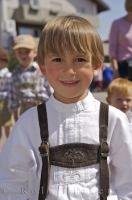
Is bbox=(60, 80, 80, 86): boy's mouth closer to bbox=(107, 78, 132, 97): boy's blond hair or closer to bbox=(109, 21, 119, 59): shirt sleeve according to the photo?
bbox=(107, 78, 132, 97): boy's blond hair

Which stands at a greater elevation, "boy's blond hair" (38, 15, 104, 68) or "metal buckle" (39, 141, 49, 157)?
"boy's blond hair" (38, 15, 104, 68)

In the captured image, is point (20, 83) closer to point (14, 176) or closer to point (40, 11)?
point (14, 176)

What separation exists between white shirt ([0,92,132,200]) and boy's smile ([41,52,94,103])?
0.18 feet

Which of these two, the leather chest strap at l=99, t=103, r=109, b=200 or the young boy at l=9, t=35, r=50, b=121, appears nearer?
the leather chest strap at l=99, t=103, r=109, b=200

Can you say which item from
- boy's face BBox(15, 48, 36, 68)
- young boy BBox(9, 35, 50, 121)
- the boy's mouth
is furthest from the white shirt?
boy's face BBox(15, 48, 36, 68)

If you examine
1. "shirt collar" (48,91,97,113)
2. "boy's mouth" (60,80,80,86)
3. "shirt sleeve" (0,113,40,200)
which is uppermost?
"boy's mouth" (60,80,80,86)

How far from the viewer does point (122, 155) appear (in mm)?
2586

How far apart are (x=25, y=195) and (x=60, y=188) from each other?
0.19 meters

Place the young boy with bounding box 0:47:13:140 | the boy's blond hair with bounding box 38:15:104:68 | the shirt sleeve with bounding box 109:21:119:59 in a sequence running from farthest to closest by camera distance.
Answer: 1. the young boy with bounding box 0:47:13:140
2. the shirt sleeve with bounding box 109:21:119:59
3. the boy's blond hair with bounding box 38:15:104:68

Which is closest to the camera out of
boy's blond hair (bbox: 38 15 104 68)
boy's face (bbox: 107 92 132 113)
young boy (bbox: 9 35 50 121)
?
boy's blond hair (bbox: 38 15 104 68)

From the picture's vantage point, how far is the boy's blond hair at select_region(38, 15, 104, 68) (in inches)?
98.7

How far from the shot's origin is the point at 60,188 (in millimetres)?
2520

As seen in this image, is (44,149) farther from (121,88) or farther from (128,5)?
(128,5)

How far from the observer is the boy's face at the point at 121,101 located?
4613 mm
